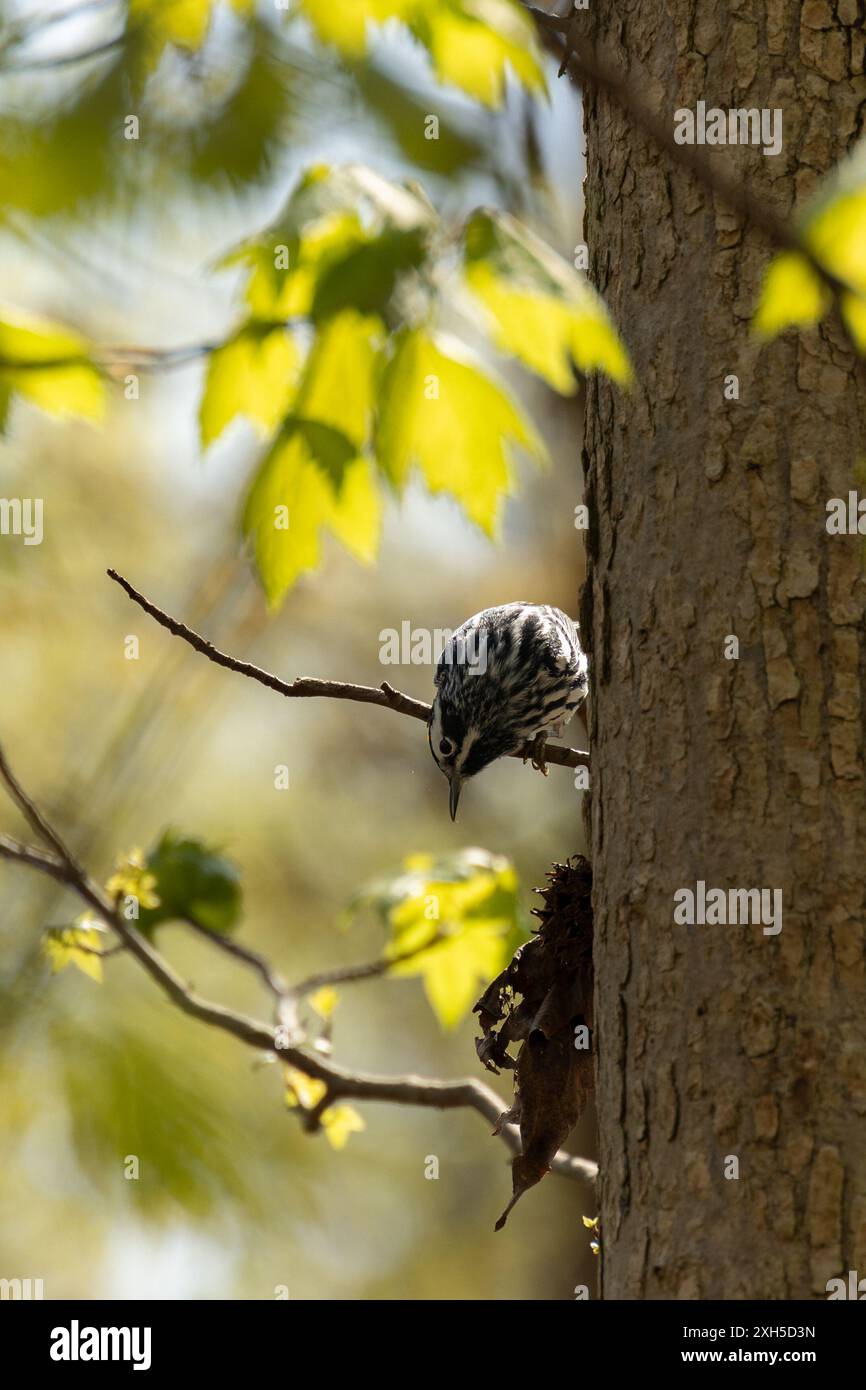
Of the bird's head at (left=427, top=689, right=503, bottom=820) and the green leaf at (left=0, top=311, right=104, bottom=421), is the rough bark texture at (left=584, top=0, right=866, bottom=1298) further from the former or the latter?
the bird's head at (left=427, top=689, right=503, bottom=820)

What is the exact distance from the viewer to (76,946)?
2.97m

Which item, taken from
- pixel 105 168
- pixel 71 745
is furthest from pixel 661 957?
pixel 71 745

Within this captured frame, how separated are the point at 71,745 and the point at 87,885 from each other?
272 cm

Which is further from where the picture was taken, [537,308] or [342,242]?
[342,242]

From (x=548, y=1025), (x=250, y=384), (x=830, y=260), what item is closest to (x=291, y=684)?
(x=548, y=1025)

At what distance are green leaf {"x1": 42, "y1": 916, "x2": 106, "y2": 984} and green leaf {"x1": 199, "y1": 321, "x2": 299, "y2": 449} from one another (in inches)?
66.6

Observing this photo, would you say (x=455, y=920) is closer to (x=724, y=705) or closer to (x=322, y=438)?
(x=724, y=705)

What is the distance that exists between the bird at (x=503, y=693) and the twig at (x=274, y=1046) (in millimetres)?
836

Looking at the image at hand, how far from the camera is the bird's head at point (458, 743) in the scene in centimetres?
369

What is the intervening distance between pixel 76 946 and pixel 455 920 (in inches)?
38.1

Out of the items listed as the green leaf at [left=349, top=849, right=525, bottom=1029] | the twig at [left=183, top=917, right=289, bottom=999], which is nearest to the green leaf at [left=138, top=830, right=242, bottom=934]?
the twig at [left=183, top=917, right=289, bottom=999]

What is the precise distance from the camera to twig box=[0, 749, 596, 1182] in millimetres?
2865

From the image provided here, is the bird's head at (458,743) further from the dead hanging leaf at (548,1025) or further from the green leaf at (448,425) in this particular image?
the green leaf at (448,425)

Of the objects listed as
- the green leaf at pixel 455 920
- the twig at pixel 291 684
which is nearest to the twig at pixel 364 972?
the green leaf at pixel 455 920
